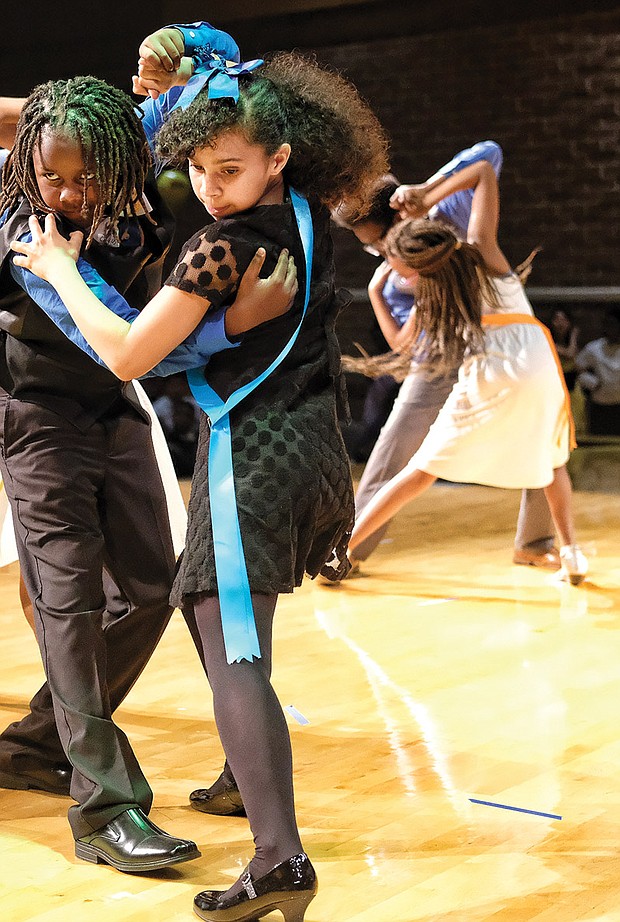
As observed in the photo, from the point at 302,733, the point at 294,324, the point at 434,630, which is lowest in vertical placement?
the point at 434,630

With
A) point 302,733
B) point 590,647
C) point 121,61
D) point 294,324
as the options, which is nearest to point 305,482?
point 294,324

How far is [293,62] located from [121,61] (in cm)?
603

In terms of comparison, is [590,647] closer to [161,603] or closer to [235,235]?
[161,603]

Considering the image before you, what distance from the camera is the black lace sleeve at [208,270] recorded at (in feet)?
6.25

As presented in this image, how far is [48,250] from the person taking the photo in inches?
80.9

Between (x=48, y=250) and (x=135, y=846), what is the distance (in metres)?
1.00

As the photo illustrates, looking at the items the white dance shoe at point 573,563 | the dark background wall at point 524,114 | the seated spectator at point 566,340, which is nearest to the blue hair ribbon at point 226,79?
the white dance shoe at point 573,563

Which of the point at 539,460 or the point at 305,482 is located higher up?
the point at 305,482

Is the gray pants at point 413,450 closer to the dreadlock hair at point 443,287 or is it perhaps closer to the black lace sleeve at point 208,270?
the dreadlock hair at point 443,287

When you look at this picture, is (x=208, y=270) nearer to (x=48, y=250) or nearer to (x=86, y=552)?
(x=48, y=250)

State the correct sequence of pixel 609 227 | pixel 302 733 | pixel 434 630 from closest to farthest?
pixel 302 733, pixel 434 630, pixel 609 227

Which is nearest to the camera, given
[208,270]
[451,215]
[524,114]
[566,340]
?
[208,270]

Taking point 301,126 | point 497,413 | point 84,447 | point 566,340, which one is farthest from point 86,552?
point 566,340

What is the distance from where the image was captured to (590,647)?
3.80 meters
